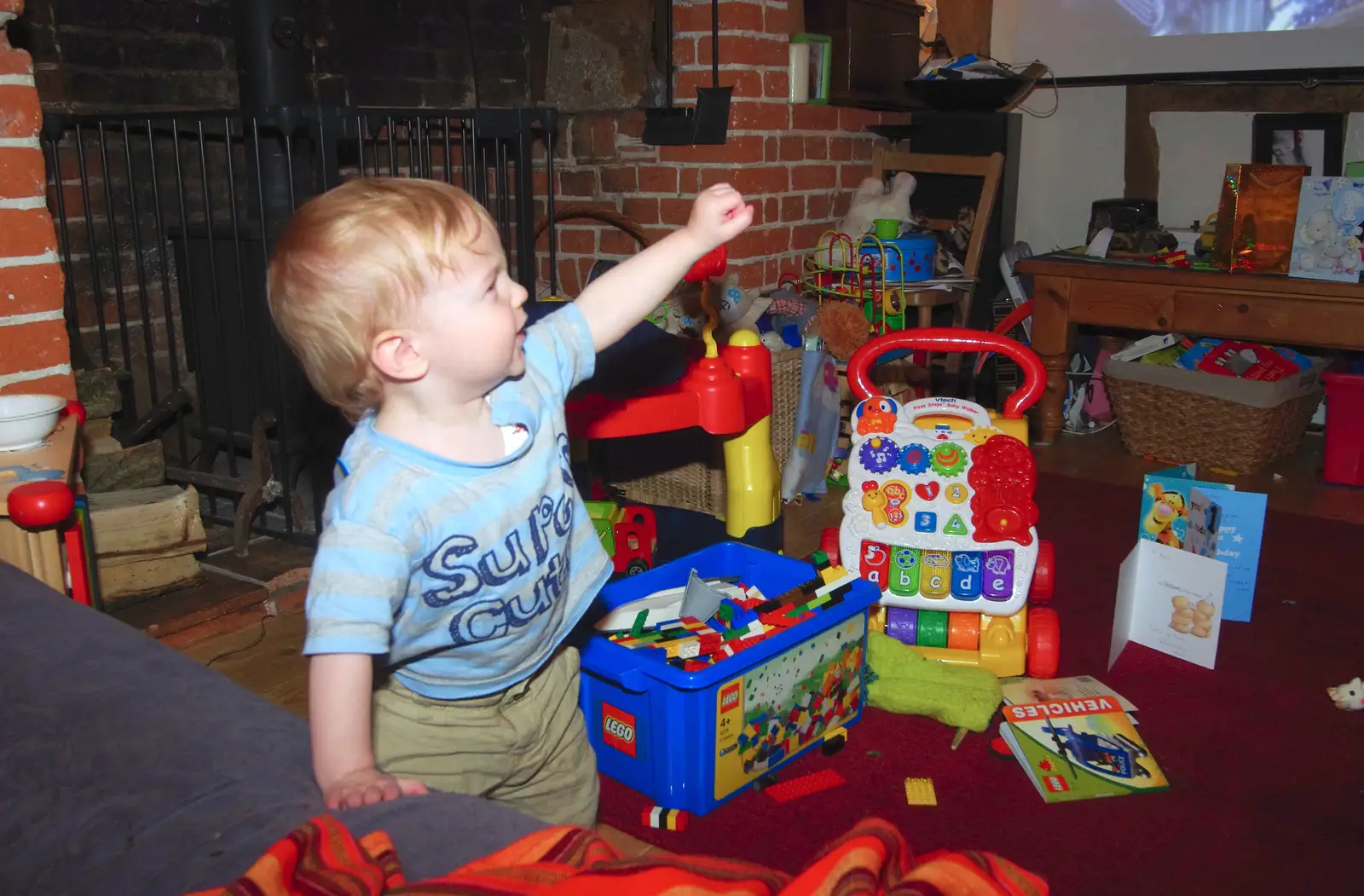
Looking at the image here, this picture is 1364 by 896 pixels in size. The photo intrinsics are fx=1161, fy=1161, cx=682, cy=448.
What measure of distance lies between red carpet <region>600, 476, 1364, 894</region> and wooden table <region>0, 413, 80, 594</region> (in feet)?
2.56

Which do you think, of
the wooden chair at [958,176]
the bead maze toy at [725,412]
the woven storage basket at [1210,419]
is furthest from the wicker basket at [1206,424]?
the bead maze toy at [725,412]

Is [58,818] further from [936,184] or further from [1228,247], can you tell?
A: [936,184]

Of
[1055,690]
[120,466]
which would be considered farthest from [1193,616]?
[120,466]

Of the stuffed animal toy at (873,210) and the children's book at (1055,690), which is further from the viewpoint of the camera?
the stuffed animal toy at (873,210)

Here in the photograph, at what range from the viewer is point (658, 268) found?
1219mm

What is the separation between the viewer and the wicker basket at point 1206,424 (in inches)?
120

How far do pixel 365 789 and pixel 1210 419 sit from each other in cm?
283

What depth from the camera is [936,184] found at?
3582mm

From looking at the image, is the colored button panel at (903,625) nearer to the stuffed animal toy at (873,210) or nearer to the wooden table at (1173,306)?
the wooden table at (1173,306)

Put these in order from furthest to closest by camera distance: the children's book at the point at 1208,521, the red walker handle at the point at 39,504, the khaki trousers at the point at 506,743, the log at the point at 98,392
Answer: the log at the point at 98,392 < the children's book at the point at 1208,521 < the red walker handle at the point at 39,504 < the khaki trousers at the point at 506,743


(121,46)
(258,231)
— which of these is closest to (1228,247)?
(258,231)

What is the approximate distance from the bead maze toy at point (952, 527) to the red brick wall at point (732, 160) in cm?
120

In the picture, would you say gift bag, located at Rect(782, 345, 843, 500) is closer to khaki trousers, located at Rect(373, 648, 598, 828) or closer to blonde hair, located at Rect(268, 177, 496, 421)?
khaki trousers, located at Rect(373, 648, 598, 828)

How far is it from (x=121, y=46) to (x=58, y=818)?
6.59 ft
